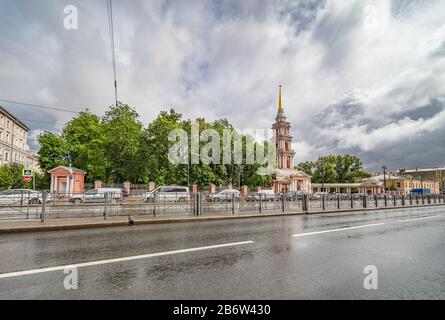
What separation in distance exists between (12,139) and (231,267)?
76944 mm

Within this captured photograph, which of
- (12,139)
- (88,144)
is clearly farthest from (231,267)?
(12,139)

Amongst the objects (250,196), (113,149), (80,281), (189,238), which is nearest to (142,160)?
(113,149)

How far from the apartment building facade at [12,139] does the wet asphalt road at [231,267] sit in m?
58.0

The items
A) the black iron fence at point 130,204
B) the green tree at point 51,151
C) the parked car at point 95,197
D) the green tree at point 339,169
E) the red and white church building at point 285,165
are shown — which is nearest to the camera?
the black iron fence at point 130,204

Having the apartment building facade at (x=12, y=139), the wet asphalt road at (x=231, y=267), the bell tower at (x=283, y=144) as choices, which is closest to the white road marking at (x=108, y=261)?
the wet asphalt road at (x=231, y=267)

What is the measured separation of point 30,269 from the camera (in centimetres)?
438

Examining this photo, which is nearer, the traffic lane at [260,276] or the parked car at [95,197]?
the traffic lane at [260,276]

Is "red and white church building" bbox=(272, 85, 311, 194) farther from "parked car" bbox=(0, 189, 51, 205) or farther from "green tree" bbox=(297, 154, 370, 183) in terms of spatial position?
"parked car" bbox=(0, 189, 51, 205)

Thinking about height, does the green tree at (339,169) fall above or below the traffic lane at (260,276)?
above

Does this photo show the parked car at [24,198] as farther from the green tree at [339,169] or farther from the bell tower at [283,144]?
the green tree at [339,169]

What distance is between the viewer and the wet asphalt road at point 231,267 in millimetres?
3389

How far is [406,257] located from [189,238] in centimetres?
540

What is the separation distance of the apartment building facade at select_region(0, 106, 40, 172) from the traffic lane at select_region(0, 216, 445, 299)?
197ft

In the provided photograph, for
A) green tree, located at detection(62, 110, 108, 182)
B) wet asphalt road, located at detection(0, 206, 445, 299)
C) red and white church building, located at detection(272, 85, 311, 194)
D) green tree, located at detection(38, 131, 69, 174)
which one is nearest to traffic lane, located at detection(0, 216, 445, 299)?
wet asphalt road, located at detection(0, 206, 445, 299)
